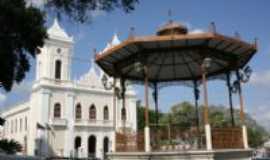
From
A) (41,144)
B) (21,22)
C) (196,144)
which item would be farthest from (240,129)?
(41,144)

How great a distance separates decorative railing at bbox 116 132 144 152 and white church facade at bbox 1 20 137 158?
26475 mm

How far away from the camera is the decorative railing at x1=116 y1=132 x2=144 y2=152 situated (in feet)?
33.3

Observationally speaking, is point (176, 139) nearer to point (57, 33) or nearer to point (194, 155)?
point (194, 155)

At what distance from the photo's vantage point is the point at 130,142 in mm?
10508

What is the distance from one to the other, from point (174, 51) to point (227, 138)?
11.0ft

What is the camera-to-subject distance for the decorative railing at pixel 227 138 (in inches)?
378

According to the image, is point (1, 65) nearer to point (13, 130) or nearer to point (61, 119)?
point (61, 119)

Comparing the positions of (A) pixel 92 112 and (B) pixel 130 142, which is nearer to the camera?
(B) pixel 130 142

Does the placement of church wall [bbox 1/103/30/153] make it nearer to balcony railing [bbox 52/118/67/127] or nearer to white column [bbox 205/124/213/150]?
balcony railing [bbox 52/118/67/127]

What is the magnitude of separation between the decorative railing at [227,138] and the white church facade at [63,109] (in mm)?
27213

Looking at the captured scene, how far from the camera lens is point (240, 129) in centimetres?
1074

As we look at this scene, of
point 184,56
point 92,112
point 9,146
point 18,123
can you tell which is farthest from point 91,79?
point 9,146

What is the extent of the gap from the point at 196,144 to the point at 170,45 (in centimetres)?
342

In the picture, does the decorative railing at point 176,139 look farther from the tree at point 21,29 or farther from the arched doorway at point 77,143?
the arched doorway at point 77,143
